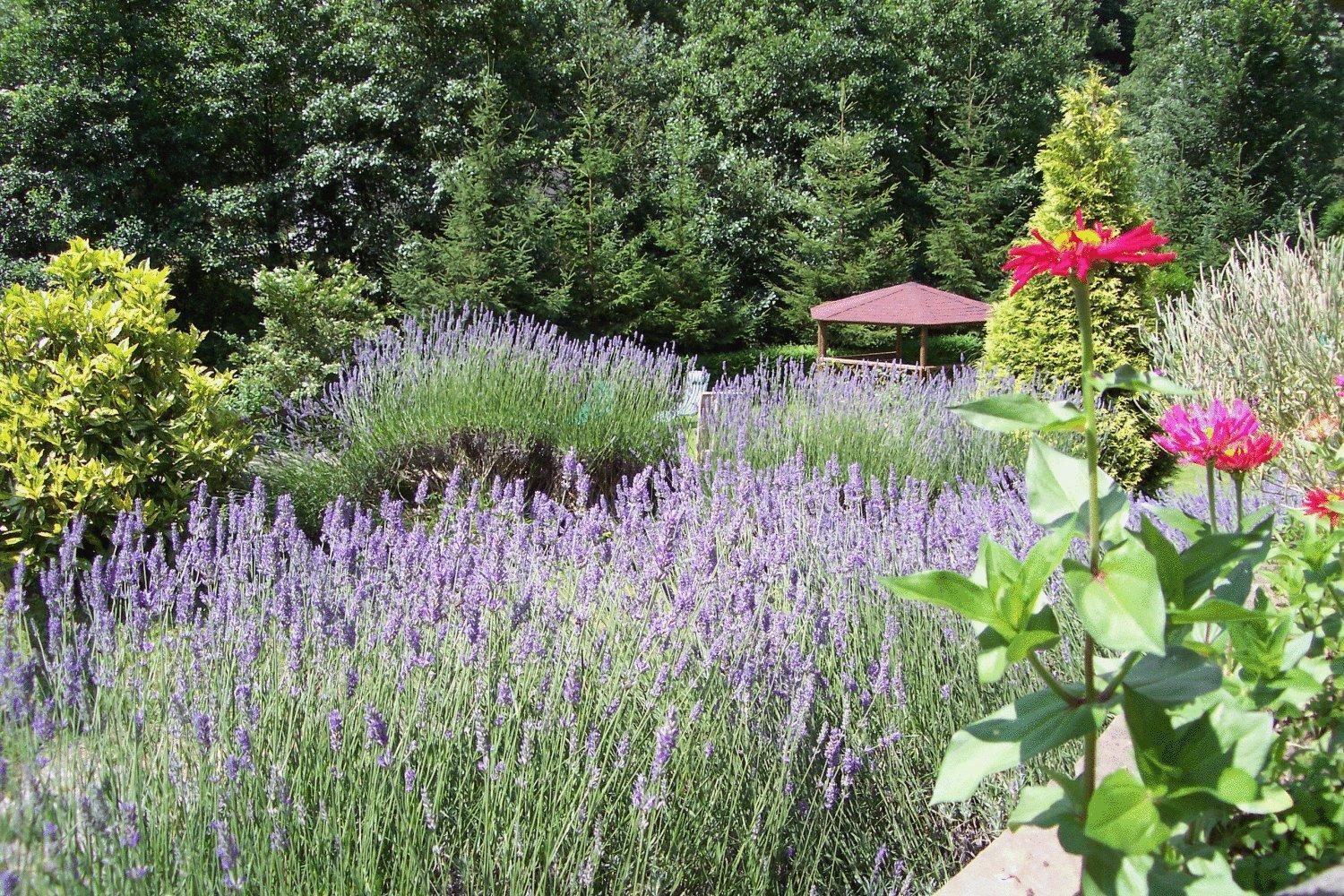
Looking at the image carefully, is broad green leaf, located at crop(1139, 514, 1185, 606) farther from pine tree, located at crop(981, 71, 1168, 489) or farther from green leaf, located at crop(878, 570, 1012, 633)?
pine tree, located at crop(981, 71, 1168, 489)

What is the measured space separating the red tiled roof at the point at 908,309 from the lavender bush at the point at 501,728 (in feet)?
23.9

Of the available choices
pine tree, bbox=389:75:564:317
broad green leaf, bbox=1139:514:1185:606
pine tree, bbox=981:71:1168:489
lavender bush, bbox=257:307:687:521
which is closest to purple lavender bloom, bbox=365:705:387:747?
broad green leaf, bbox=1139:514:1185:606

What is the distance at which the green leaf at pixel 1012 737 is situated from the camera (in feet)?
3.12

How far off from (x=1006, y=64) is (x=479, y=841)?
18088 millimetres

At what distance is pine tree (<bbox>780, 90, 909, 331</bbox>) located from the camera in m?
14.2

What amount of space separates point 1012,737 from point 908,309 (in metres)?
9.14

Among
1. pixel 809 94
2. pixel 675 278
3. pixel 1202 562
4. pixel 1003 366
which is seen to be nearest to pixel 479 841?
pixel 1202 562

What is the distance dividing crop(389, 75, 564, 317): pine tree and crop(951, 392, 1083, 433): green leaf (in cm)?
964

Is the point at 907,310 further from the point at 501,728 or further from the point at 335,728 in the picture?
the point at 335,728

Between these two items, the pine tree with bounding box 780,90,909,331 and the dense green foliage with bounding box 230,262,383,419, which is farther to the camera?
the pine tree with bounding box 780,90,909,331

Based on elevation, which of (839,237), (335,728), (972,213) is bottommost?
(335,728)

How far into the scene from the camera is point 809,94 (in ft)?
52.0

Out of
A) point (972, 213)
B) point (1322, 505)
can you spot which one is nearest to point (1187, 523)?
point (1322, 505)

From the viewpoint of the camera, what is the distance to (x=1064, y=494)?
1.07 m
